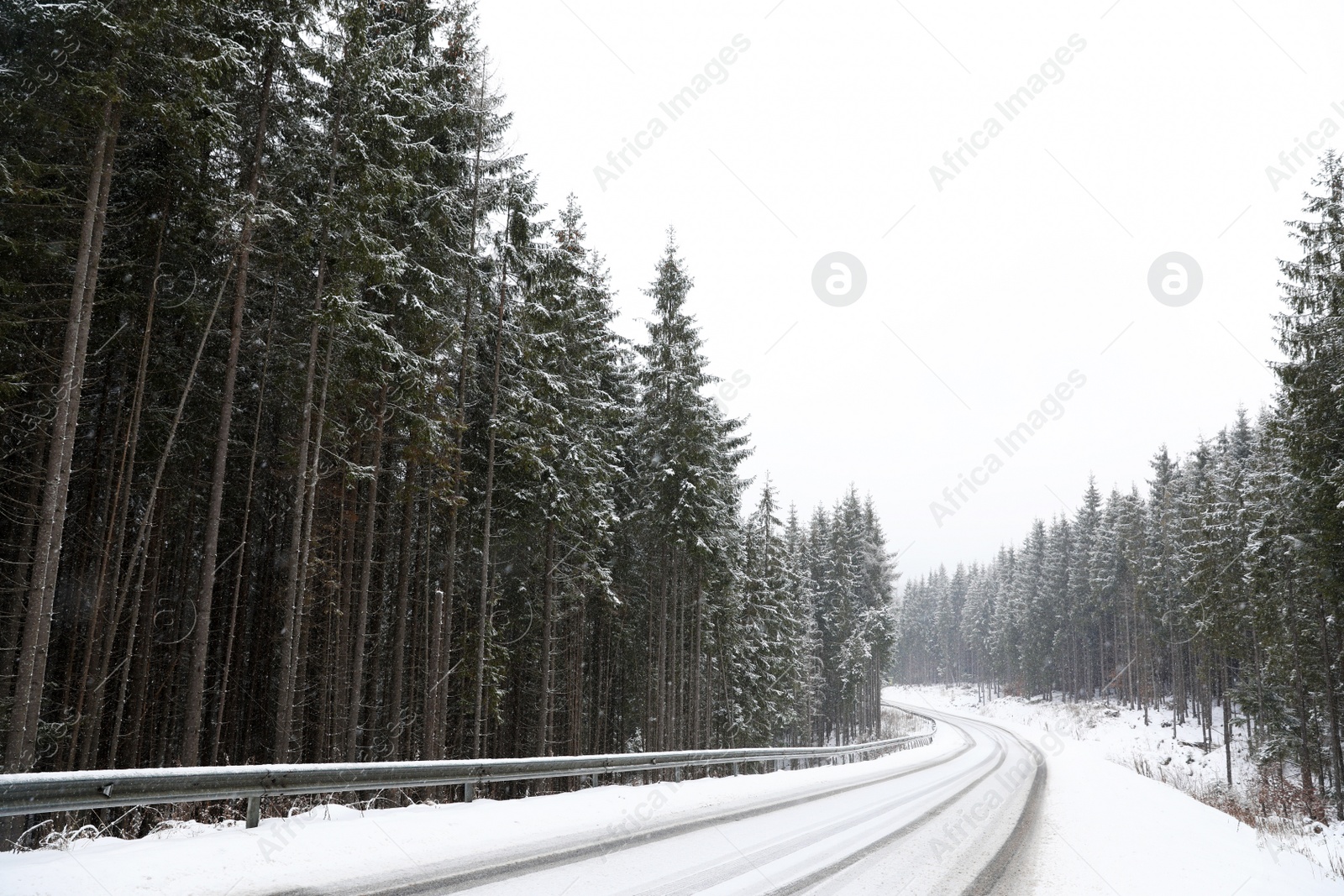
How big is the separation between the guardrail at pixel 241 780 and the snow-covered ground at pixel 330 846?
35 cm

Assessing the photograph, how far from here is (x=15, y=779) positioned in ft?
16.8

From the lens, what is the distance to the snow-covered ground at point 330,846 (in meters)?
5.28

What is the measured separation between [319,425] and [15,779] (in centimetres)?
910

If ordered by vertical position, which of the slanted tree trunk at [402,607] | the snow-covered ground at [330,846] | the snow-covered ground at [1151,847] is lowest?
the snow-covered ground at [1151,847]

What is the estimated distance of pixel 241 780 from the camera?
6.80 metres

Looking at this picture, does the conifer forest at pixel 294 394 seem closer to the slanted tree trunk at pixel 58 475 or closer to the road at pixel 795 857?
the slanted tree trunk at pixel 58 475

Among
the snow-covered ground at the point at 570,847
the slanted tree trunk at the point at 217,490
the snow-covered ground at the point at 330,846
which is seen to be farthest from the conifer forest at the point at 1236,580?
the slanted tree trunk at the point at 217,490

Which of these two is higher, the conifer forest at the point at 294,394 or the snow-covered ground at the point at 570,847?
the conifer forest at the point at 294,394

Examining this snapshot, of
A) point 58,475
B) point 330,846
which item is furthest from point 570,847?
point 58,475

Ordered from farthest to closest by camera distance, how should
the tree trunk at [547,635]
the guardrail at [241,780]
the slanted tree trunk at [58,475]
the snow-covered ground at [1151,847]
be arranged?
the tree trunk at [547,635] → the slanted tree trunk at [58,475] → the snow-covered ground at [1151,847] → the guardrail at [241,780]

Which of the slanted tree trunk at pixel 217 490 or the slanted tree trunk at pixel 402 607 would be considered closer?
the slanted tree trunk at pixel 217 490

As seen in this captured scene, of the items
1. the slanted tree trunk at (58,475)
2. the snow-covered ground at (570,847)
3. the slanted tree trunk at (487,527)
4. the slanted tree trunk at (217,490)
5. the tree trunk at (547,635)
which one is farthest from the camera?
the tree trunk at (547,635)

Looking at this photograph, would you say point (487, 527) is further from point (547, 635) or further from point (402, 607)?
point (547, 635)

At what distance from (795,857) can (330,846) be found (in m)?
5.02
